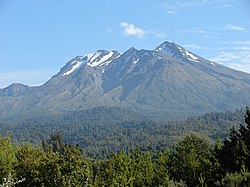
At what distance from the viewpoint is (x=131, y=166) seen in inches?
1328

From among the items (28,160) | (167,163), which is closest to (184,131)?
(167,163)

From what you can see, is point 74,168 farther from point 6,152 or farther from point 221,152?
point 221,152

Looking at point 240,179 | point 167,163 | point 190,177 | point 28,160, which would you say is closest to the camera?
point 240,179

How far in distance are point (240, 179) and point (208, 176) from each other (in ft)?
35.8

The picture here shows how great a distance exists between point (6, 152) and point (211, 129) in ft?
559

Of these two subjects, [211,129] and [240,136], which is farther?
[211,129]

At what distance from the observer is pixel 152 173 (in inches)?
1348

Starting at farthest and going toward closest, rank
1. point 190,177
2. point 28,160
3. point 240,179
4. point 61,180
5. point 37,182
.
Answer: point 190,177, point 28,160, point 37,182, point 240,179, point 61,180

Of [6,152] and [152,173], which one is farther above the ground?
[6,152]

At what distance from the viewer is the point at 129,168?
108ft

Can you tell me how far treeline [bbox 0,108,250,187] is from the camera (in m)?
20.6

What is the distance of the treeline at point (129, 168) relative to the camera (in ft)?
67.7

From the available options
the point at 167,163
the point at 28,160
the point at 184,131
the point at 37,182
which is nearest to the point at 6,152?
the point at 28,160

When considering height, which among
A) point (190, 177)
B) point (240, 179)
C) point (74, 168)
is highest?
point (74, 168)
